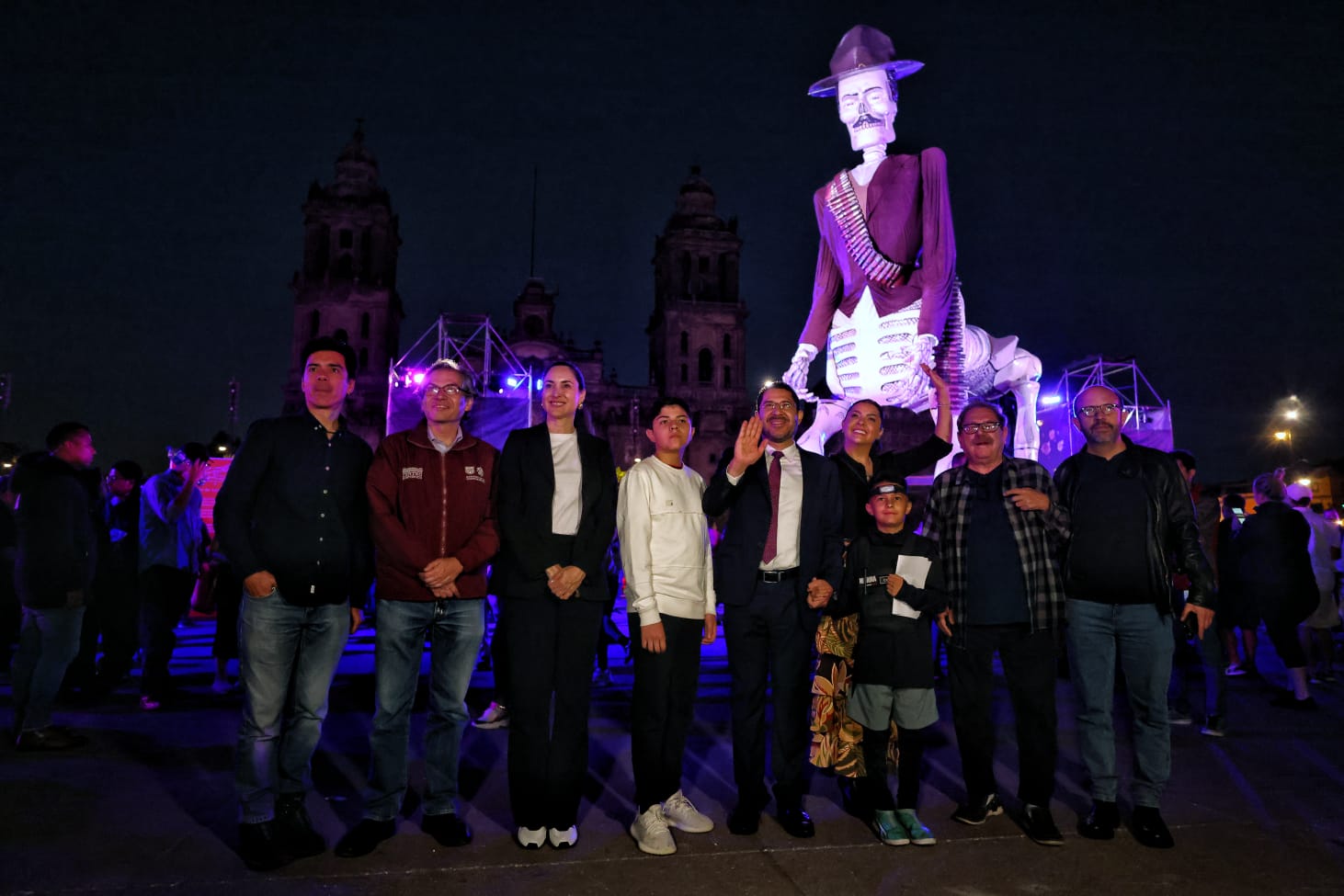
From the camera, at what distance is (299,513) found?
10.8 ft

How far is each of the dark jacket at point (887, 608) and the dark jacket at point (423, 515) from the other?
1653 mm

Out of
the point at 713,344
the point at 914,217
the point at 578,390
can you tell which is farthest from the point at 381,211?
the point at 578,390

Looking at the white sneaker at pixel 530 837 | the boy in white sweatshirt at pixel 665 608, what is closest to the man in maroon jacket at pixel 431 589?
the white sneaker at pixel 530 837

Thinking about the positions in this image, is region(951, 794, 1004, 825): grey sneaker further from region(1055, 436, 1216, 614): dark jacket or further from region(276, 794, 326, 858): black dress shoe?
region(276, 794, 326, 858): black dress shoe

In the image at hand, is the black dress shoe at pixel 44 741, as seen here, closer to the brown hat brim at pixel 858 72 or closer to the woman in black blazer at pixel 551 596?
the woman in black blazer at pixel 551 596

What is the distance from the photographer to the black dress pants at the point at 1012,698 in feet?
11.3

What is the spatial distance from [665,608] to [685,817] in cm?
89

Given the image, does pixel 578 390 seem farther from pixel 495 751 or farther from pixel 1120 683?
pixel 1120 683

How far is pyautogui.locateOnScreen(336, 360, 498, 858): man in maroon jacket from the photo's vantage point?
3232 millimetres

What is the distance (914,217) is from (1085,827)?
5.80 metres

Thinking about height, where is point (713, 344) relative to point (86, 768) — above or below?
above

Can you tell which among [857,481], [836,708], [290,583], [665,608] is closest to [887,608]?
[836,708]

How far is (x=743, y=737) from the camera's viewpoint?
3484mm

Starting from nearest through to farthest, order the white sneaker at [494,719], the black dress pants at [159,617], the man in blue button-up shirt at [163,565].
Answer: the white sneaker at [494,719] → the black dress pants at [159,617] → the man in blue button-up shirt at [163,565]
